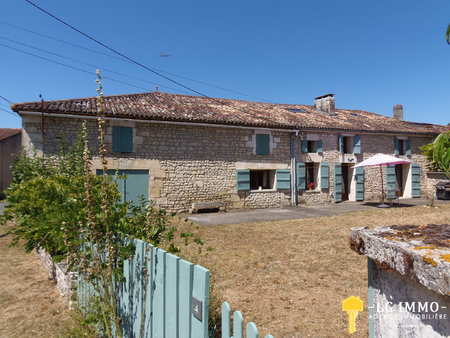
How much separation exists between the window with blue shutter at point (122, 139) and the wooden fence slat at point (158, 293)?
8.90m

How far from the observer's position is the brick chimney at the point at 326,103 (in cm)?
1727

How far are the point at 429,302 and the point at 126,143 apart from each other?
1047 centimetres

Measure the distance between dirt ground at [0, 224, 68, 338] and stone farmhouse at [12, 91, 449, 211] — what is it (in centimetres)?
521

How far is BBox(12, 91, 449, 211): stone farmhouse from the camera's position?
33.3 feet

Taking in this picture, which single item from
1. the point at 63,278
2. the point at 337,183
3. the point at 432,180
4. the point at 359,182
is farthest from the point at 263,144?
the point at 432,180

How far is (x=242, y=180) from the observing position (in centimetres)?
1216

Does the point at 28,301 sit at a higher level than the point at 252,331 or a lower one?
lower

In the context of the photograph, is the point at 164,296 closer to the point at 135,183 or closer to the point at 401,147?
the point at 135,183

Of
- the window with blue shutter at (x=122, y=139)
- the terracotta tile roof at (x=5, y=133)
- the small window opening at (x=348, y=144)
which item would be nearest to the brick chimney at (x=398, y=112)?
the small window opening at (x=348, y=144)

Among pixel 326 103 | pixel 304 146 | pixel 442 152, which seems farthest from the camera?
pixel 326 103

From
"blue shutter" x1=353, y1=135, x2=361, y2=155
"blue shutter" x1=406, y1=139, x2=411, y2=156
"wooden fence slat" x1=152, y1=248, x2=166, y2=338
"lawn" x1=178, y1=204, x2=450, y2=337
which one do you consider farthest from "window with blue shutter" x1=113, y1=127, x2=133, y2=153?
"blue shutter" x1=406, y1=139, x2=411, y2=156

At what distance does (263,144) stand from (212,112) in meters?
2.77

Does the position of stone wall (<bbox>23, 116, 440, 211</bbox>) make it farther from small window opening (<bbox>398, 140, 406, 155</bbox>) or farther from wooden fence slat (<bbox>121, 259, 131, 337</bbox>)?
wooden fence slat (<bbox>121, 259, 131, 337</bbox>)

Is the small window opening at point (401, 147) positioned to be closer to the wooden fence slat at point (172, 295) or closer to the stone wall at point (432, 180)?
the stone wall at point (432, 180)
